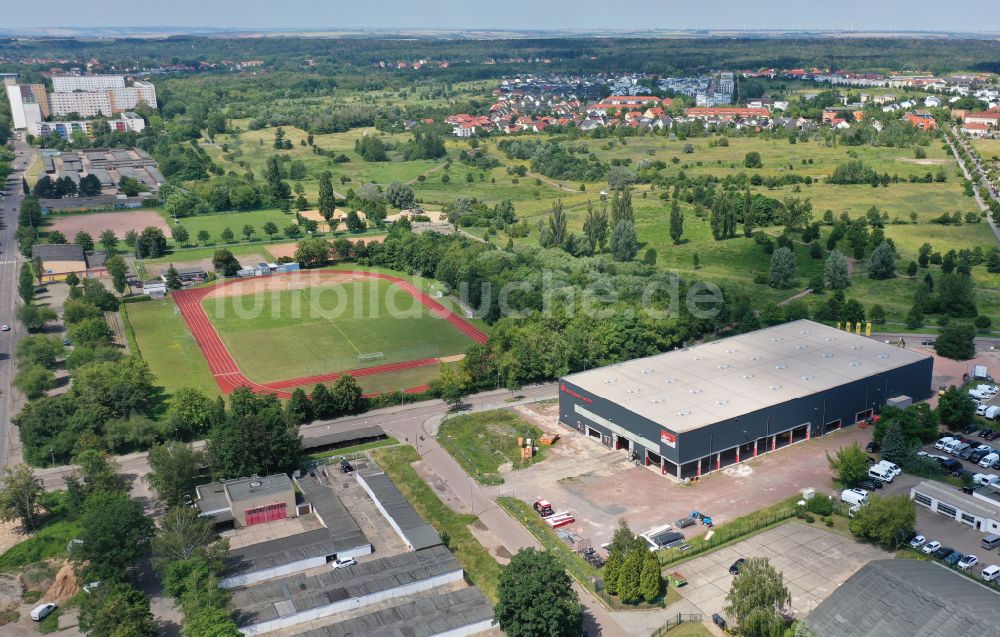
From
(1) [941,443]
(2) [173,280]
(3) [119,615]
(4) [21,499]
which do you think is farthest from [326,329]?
(1) [941,443]

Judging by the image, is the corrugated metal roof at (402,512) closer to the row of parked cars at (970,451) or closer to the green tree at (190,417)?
the green tree at (190,417)

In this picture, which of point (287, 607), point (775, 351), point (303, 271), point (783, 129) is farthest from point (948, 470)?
point (783, 129)

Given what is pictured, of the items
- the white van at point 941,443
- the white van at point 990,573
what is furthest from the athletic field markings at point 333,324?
the white van at point 990,573

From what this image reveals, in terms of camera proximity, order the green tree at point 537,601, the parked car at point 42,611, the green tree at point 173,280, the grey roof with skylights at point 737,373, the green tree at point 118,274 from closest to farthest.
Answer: the green tree at point 537,601 < the parked car at point 42,611 < the grey roof with skylights at point 737,373 < the green tree at point 118,274 < the green tree at point 173,280

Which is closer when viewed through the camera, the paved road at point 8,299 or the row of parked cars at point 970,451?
the row of parked cars at point 970,451

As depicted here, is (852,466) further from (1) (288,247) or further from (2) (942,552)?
(1) (288,247)
